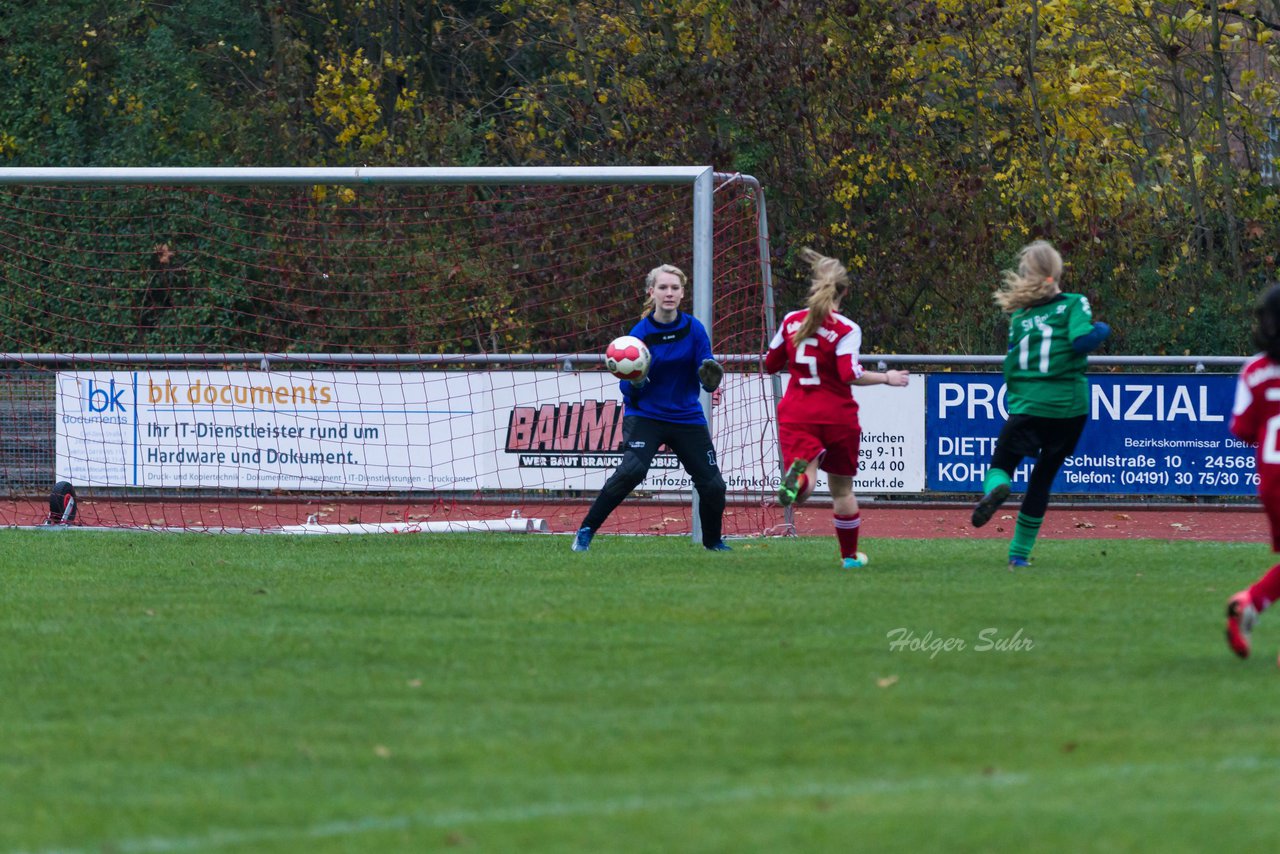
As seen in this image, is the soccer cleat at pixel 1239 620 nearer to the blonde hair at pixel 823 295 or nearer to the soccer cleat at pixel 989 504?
the soccer cleat at pixel 989 504

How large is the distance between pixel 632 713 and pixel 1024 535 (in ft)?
16.8

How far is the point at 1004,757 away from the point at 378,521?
11.3 meters

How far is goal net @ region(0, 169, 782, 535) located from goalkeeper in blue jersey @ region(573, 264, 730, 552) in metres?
1.26

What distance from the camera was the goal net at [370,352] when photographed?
48.8ft

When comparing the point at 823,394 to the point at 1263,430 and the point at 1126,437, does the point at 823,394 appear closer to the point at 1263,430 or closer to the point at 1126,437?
the point at 1263,430

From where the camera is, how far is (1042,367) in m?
9.91

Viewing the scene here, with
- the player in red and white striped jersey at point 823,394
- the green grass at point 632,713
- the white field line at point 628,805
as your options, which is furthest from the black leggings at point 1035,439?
the white field line at point 628,805

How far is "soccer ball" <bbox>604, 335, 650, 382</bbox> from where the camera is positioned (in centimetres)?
1083

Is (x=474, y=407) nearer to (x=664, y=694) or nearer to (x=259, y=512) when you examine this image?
(x=259, y=512)

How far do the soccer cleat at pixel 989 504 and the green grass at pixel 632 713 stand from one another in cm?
37

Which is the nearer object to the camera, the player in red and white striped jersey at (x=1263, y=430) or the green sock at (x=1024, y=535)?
the player in red and white striped jersey at (x=1263, y=430)

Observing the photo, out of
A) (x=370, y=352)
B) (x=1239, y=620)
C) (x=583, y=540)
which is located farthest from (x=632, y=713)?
(x=370, y=352)

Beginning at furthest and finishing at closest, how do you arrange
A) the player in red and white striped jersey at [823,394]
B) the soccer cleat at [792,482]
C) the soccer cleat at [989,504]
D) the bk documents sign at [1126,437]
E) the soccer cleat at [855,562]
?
the bk documents sign at [1126,437], the soccer cleat at [855,562], the player in red and white striped jersey at [823,394], the soccer cleat at [792,482], the soccer cleat at [989,504]

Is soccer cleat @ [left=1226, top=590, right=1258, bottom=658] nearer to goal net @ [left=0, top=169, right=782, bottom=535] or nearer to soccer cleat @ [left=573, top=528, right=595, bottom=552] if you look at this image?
soccer cleat @ [left=573, top=528, right=595, bottom=552]
